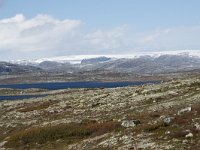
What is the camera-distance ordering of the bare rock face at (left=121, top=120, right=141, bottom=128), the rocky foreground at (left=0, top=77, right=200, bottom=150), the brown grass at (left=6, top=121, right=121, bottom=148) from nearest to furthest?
1. the rocky foreground at (left=0, top=77, right=200, bottom=150)
2. the bare rock face at (left=121, top=120, right=141, bottom=128)
3. the brown grass at (left=6, top=121, right=121, bottom=148)

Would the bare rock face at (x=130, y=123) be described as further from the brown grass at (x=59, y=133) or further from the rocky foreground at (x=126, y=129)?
the brown grass at (x=59, y=133)

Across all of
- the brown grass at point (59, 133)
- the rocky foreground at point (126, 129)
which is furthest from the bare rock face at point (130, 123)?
the brown grass at point (59, 133)

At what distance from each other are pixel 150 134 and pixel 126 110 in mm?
21459

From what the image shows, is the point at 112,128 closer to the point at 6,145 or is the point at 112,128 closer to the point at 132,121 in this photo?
the point at 132,121

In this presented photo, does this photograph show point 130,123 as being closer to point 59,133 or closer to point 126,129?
point 126,129

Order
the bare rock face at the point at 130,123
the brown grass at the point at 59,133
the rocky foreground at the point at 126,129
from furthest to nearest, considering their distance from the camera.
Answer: the brown grass at the point at 59,133 → the bare rock face at the point at 130,123 → the rocky foreground at the point at 126,129

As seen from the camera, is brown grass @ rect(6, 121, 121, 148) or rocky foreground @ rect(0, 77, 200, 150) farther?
brown grass @ rect(6, 121, 121, 148)

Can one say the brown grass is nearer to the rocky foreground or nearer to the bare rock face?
the rocky foreground

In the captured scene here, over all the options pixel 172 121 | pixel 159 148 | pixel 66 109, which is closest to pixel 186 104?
pixel 172 121

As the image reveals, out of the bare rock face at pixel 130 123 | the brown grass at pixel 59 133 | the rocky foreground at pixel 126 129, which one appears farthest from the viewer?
the brown grass at pixel 59 133

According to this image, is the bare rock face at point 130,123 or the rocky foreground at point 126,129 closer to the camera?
the rocky foreground at point 126,129

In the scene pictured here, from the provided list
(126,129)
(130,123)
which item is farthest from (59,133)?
(126,129)

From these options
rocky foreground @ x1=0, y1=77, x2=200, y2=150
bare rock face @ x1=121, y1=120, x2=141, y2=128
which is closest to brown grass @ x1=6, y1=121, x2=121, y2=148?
rocky foreground @ x1=0, y1=77, x2=200, y2=150

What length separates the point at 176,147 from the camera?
108 ft
